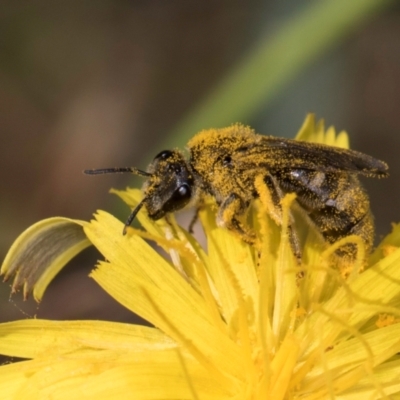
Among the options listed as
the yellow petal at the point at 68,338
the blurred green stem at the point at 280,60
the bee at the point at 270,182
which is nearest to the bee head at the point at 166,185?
the bee at the point at 270,182

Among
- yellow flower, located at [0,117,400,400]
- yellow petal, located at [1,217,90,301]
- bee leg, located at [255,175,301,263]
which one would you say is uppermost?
yellow petal, located at [1,217,90,301]

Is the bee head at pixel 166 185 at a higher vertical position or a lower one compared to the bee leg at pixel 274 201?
higher

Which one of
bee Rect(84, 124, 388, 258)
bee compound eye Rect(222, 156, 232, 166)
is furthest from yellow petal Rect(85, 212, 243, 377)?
bee compound eye Rect(222, 156, 232, 166)

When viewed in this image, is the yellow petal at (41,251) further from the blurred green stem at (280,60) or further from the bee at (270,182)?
the blurred green stem at (280,60)

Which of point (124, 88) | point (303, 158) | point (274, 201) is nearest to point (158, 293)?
point (274, 201)

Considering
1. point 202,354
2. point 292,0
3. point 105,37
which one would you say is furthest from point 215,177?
point 105,37

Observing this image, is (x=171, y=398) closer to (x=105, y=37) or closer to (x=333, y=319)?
(x=333, y=319)

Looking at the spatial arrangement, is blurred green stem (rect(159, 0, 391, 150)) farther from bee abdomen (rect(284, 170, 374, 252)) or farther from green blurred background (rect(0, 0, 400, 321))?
bee abdomen (rect(284, 170, 374, 252))
